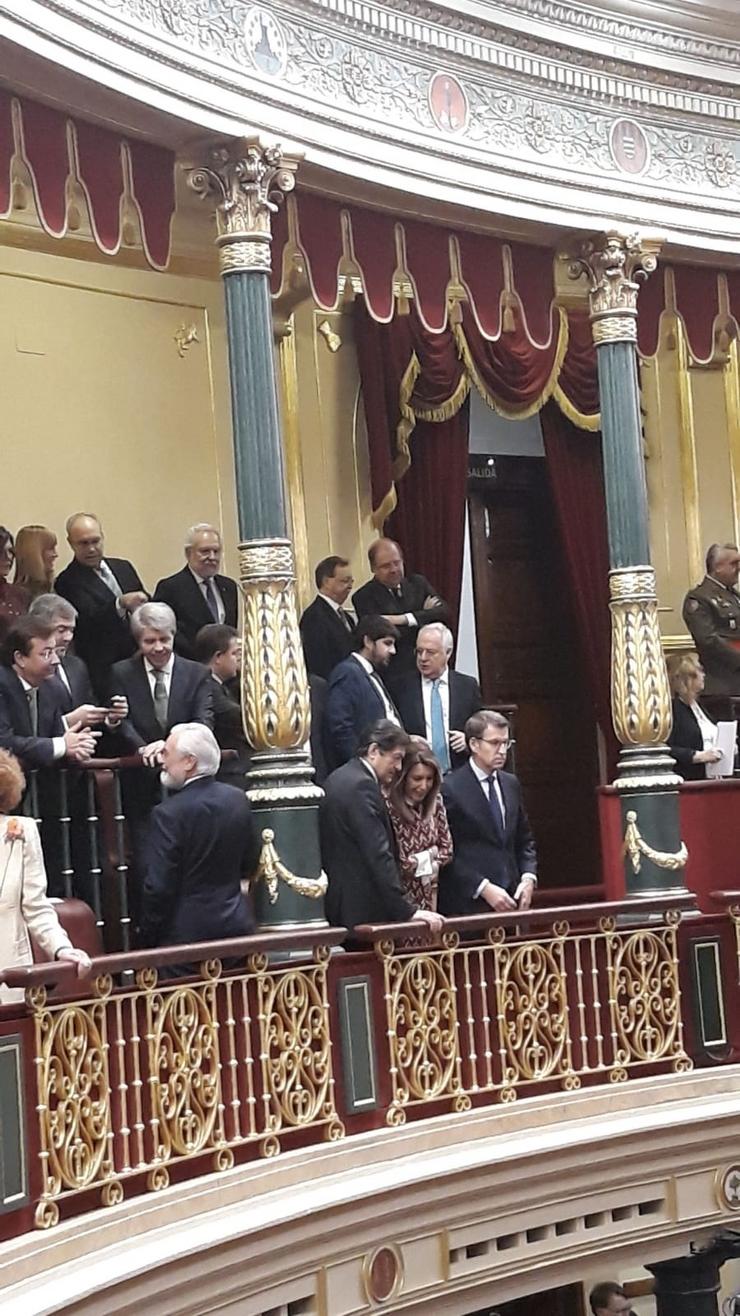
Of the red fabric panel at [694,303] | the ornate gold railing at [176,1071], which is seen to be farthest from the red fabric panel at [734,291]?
the ornate gold railing at [176,1071]

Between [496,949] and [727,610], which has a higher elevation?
[727,610]

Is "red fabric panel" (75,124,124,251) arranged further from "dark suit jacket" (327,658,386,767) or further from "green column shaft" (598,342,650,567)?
"green column shaft" (598,342,650,567)

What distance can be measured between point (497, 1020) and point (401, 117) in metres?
3.93

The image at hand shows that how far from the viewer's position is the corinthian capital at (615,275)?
9.94 metres

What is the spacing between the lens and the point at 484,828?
27.0 ft

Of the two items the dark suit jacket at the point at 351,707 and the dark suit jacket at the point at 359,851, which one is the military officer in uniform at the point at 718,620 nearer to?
the dark suit jacket at the point at 351,707

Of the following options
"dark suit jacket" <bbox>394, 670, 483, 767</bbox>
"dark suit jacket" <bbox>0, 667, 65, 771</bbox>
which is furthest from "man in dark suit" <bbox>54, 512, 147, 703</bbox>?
"dark suit jacket" <bbox>394, 670, 483, 767</bbox>

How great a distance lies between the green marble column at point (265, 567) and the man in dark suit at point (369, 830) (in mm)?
157

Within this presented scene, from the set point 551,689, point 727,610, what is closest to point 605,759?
point 551,689

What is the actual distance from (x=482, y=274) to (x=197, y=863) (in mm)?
4229

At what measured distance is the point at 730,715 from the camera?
1065 cm

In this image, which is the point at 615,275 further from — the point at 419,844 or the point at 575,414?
the point at 419,844

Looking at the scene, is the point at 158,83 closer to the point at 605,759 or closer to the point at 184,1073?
the point at 184,1073

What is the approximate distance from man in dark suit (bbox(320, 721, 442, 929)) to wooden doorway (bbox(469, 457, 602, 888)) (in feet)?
15.4
